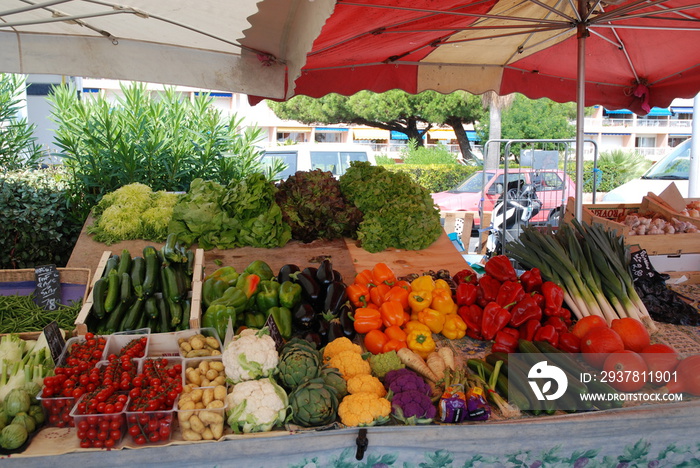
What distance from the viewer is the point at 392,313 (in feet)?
9.75

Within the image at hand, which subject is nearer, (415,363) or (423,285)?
(415,363)

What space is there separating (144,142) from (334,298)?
156 inches

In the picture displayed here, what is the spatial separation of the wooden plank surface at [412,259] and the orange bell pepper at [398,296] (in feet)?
2.47

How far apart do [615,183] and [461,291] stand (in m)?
22.3

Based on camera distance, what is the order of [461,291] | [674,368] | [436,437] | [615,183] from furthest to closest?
[615,183], [461,291], [674,368], [436,437]

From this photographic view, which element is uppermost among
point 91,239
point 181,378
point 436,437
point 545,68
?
point 545,68

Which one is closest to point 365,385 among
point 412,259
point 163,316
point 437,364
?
point 437,364

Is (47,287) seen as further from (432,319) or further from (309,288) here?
(432,319)

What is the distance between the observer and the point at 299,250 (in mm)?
4285

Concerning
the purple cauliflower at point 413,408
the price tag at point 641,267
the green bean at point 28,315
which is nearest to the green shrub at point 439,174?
the price tag at point 641,267

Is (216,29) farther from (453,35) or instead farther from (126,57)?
(453,35)

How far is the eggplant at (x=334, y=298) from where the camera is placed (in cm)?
308

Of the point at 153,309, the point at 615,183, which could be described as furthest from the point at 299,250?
the point at 615,183

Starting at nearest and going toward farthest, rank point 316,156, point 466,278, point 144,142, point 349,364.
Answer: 1. point 349,364
2. point 466,278
3. point 144,142
4. point 316,156
